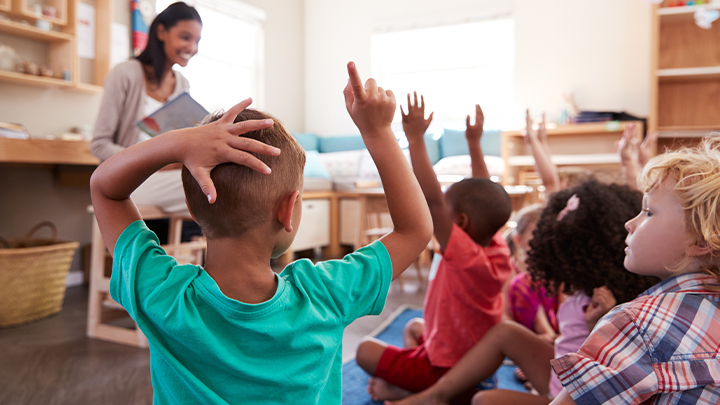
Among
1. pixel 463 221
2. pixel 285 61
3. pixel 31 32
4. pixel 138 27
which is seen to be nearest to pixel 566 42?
pixel 285 61

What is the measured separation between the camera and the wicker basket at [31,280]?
83.4 inches

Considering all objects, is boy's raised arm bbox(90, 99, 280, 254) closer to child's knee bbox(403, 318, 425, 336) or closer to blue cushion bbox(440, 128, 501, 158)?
child's knee bbox(403, 318, 425, 336)

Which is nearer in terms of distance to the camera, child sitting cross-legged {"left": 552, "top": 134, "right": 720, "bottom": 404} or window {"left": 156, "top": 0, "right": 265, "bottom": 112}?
child sitting cross-legged {"left": 552, "top": 134, "right": 720, "bottom": 404}

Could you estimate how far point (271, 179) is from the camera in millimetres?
570

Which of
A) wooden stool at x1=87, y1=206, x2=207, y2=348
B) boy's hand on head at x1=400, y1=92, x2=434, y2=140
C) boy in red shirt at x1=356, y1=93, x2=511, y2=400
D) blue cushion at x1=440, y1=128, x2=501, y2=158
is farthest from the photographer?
blue cushion at x1=440, y1=128, x2=501, y2=158

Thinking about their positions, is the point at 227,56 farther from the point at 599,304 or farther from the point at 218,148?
the point at 218,148

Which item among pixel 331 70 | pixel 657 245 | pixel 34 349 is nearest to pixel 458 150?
pixel 331 70

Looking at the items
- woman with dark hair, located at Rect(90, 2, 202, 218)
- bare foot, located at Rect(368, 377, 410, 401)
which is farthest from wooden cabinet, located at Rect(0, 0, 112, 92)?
bare foot, located at Rect(368, 377, 410, 401)

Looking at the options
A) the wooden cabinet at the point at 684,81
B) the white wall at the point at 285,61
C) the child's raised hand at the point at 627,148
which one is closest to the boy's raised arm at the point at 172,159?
the child's raised hand at the point at 627,148

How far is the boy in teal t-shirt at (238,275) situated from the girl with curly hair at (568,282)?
0.60m

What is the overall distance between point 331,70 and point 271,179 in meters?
5.22

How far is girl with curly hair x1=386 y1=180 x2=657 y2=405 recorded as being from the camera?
1032 mm

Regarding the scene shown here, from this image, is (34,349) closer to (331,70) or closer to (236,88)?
(236,88)

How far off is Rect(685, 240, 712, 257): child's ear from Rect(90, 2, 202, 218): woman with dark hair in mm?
1543
